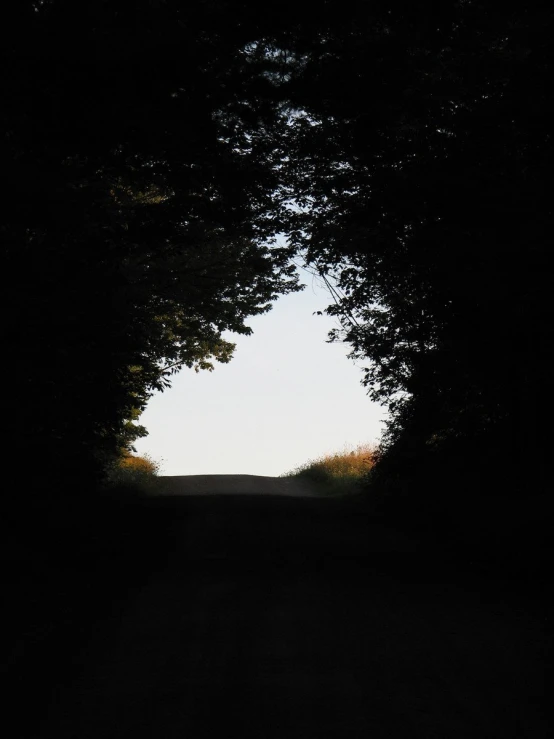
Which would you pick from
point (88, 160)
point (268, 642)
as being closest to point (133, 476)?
point (88, 160)

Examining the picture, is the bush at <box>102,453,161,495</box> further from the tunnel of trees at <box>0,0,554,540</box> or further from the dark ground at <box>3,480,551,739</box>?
the dark ground at <box>3,480,551,739</box>

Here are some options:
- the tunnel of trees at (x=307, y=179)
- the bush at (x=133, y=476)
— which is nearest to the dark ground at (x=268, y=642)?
the tunnel of trees at (x=307, y=179)

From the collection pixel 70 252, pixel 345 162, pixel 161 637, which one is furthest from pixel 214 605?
pixel 345 162

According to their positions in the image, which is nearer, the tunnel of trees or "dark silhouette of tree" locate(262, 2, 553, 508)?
the tunnel of trees

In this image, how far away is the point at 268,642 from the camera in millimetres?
7922

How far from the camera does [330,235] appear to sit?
1838 centimetres

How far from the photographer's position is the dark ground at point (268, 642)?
5832mm

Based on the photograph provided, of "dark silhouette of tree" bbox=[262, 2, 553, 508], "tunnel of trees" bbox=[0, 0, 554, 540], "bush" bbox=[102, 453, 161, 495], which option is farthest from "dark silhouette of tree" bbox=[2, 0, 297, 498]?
"bush" bbox=[102, 453, 161, 495]

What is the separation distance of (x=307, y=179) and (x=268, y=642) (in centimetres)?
1284

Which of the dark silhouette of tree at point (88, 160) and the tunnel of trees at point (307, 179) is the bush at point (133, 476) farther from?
the dark silhouette of tree at point (88, 160)

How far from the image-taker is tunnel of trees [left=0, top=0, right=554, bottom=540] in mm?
11656

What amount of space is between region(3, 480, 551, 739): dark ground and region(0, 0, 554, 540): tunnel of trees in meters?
2.53

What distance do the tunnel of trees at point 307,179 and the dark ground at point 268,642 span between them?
99.6 inches

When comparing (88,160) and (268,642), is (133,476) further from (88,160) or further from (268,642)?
(268,642)
